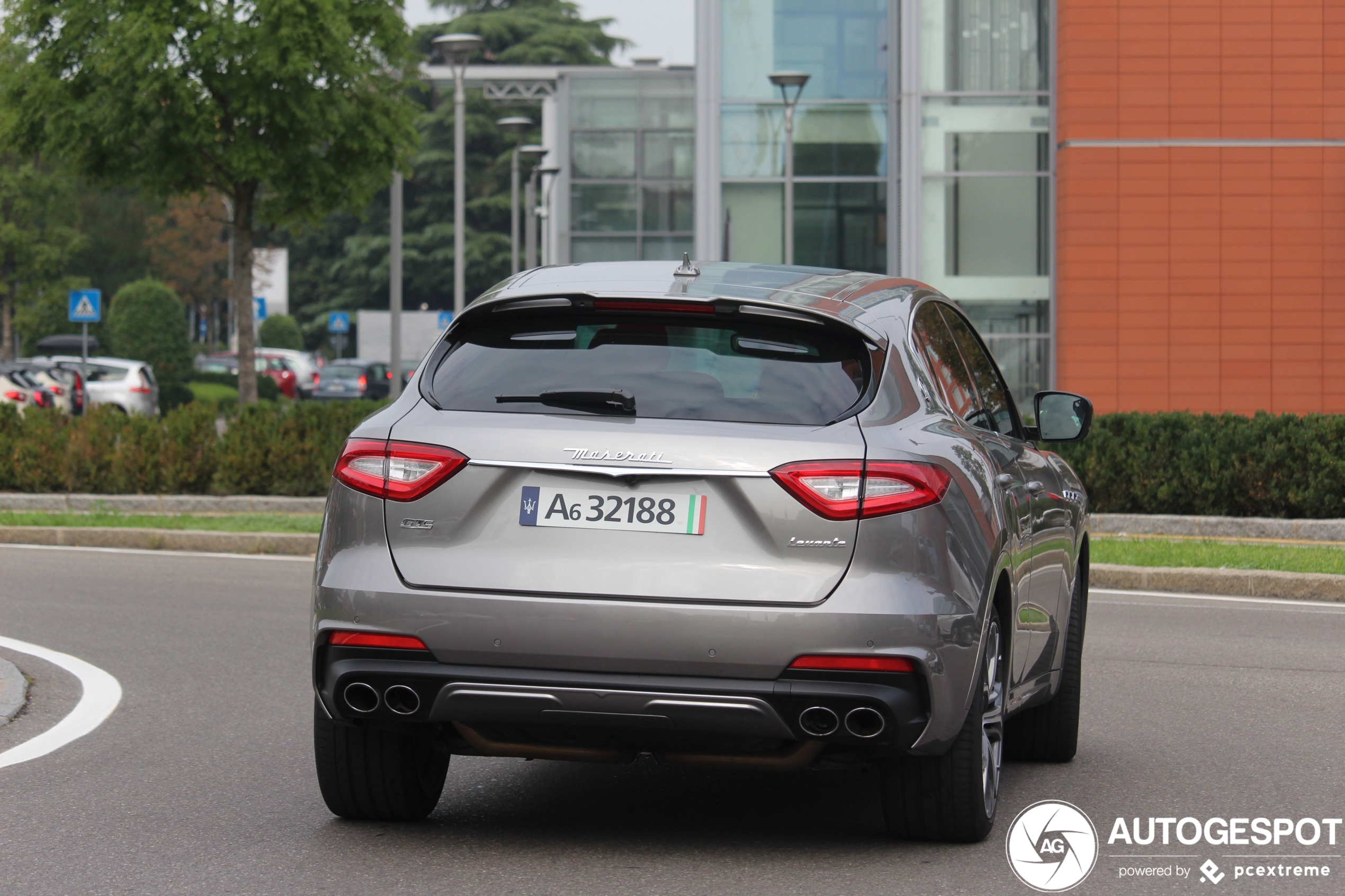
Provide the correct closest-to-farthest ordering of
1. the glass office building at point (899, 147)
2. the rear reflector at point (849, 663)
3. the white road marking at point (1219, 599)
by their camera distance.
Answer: the rear reflector at point (849, 663) → the white road marking at point (1219, 599) → the glass office building at point (899, 147)

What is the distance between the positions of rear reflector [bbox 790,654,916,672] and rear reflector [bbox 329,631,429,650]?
Answer: 988mm

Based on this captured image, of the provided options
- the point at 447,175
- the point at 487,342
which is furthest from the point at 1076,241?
the point at 447,175

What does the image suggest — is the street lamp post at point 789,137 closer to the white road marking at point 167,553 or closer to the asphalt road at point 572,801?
the white road marking at point 167,553

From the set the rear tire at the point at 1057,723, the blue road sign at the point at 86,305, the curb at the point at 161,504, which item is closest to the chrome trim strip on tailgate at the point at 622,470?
the rear tire at the point at 1057,723

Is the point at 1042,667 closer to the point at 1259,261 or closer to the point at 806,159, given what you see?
the point at 1259,261

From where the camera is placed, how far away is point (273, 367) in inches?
2601

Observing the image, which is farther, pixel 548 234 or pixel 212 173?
pixel 548 234

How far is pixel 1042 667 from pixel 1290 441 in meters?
11.5

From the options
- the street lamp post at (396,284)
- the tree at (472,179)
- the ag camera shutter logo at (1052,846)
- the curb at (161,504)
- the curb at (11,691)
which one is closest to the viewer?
the ag camera shutter logo at (1052,846)

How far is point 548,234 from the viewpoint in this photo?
56.4m

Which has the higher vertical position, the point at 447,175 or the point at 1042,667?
the point at 447,175

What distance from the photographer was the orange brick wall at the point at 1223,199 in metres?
24.3

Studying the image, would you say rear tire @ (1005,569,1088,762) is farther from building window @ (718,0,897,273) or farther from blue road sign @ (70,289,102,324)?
blue road sign @ (70,289,102,324)

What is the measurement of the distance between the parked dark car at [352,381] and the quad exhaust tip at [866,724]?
170 feet
